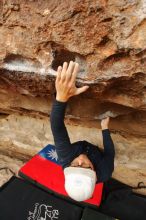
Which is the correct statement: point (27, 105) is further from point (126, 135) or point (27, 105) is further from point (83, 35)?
point (83, 35)

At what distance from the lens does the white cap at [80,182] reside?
5.37 feet

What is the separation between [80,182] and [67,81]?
547 mm

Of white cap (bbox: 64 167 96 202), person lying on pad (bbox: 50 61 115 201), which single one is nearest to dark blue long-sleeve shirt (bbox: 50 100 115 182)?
person lying on pad (bbox: 50 61 115 201)

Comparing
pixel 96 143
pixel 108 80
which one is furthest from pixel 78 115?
pixel 108 80

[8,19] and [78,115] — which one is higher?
[8,19]

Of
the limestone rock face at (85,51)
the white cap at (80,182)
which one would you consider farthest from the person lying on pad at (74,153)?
the limestone rock face at (85,51)

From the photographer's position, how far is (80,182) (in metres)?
1.64

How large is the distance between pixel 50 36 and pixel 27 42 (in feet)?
0.44

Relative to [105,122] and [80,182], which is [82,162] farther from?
[105,122]

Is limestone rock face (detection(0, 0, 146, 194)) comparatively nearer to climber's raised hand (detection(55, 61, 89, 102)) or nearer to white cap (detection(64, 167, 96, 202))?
climber's raised hand (detection(55, 61, 89, 102))

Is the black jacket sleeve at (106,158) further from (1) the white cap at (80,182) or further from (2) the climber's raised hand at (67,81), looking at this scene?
(2) the climber's raised hand at (67,81)

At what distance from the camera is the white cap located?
1.64 meters

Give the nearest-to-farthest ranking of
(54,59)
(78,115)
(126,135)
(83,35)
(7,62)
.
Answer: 1. (83,35)
2. (54,59)
3. (7,62)
4. (78,115)
5. (126,135)

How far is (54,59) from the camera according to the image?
1545 mm
